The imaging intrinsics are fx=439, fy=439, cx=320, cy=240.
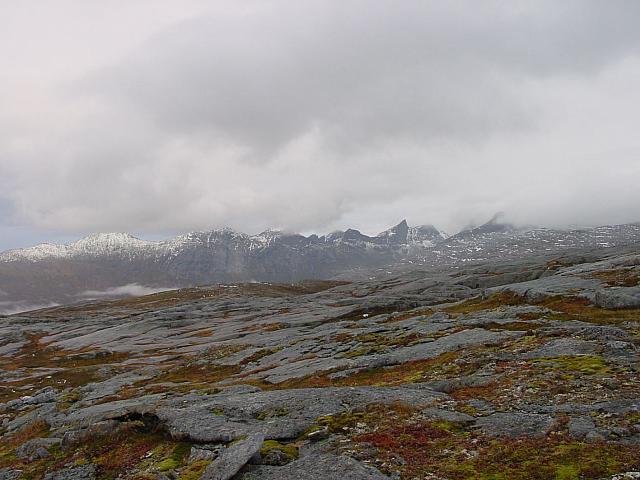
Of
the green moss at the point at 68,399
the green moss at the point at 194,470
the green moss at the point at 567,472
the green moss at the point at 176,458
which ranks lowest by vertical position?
the green moss at the point at 68,399

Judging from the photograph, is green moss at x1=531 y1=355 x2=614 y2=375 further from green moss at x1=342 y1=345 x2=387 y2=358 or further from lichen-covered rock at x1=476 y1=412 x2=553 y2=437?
green moss at x1=342 y1=345 x2=387 y2=358

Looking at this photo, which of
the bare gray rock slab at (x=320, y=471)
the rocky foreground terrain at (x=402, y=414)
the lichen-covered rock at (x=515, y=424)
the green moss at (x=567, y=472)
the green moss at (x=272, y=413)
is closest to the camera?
the green moss at (x=567, y=472)

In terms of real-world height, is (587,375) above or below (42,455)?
above

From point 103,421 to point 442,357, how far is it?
963 inches

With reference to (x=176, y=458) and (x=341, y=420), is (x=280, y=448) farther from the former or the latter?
(x=176, y=458)

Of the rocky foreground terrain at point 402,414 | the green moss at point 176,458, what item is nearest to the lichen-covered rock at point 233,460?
the rocky foreground terrain at point 402,414

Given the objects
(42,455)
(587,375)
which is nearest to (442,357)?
(587,375)

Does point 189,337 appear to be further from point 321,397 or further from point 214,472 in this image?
A: point 214,472

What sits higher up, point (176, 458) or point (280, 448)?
point (280, 448)

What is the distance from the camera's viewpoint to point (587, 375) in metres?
23.3

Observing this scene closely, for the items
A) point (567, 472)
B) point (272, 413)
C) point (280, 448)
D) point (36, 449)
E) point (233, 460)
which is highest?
point (233, 460)

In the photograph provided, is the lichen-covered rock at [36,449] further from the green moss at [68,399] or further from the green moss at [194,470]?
the green moss at [68,399]

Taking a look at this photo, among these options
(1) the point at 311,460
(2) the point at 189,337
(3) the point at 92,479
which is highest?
(1) the point at 311,460

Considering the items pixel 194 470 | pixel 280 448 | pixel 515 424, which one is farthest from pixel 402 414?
pixel 194 470
